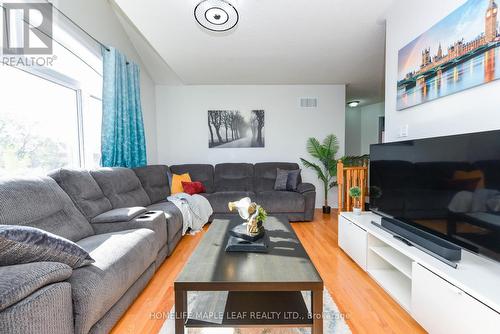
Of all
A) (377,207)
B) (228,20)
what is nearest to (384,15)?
(228,20)

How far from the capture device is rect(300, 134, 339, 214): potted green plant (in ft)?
13.9

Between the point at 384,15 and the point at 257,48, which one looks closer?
the point at 384,15

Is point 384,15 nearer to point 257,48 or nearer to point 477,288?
point 257,48

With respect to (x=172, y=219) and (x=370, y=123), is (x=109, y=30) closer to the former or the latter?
(x=172, y=219)

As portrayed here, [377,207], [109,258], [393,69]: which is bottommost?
[109,258]

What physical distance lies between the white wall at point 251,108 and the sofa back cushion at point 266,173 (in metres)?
0.34

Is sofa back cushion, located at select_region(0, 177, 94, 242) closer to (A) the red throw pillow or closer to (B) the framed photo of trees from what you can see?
(A) the red throw pillow

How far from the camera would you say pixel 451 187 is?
4.43 ft

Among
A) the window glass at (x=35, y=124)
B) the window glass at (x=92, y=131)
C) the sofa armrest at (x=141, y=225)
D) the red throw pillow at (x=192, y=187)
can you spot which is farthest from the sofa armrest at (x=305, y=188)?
the window glass at (x=35, y=124)

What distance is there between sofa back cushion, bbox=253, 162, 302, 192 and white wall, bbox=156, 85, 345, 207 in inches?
13.5

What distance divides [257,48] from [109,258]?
9.25 feet

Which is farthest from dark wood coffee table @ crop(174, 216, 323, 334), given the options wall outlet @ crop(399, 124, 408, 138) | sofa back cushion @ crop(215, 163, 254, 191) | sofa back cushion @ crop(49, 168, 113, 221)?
sofa back cushion @ crop(215, 163, 254, 191)

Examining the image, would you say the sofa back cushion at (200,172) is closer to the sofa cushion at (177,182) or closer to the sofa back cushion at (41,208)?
the sofa cushion at (177,182)

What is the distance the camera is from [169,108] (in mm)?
4469
